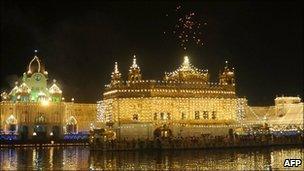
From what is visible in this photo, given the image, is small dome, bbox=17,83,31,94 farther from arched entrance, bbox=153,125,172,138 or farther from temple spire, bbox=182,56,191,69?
arched entrance, bbox=153,125,172,138

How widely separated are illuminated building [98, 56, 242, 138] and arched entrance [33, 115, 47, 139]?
870cm

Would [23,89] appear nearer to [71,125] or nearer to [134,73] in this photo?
[71,125]

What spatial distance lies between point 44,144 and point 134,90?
38.8ft

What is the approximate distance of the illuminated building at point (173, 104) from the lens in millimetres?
51969

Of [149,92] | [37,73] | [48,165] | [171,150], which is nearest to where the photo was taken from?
[48,165]

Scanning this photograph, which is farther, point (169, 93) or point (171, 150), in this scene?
point (169, 93)

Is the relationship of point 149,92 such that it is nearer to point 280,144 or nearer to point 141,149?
point 141,149

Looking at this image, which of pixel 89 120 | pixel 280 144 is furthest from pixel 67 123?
pixel 280 144

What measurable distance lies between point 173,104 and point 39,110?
1851cm

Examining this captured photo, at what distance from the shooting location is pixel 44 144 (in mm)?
55188

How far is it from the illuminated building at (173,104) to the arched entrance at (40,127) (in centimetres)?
870

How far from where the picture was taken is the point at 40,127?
62656mm

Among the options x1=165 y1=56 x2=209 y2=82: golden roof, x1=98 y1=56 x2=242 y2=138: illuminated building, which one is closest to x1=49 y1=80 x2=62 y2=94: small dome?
x1=98 y1=56 x2=242 y2=138: illuminated building


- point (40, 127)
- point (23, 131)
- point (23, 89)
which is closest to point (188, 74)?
point (40, 127)
